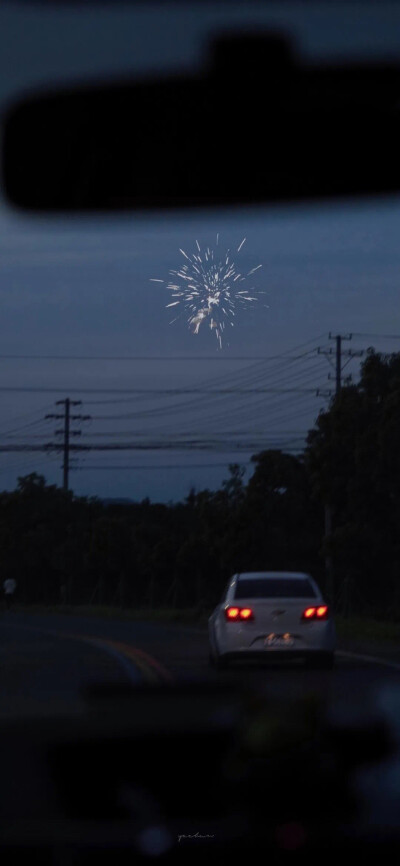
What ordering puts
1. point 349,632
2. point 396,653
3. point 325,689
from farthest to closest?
point 349,632 < point 396,653 < point 325,689

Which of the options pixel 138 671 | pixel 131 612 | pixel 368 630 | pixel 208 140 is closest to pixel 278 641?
Answer: pixel 138 671

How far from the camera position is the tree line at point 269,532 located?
29109 millimetres

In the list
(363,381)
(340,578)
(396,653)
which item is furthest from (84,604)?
(396,653)

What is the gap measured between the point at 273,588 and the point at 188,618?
1358 cm

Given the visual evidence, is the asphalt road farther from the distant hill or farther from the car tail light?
the distant hill

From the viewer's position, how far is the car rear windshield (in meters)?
16.8

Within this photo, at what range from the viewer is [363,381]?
97.9 feet

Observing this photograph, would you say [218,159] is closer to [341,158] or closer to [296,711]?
[341,158]

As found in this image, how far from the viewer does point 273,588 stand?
1717cm

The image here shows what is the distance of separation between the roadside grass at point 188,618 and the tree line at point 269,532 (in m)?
0.45

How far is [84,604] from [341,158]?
134 ft

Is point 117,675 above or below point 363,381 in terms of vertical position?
below

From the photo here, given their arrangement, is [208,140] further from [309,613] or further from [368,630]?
[368,630]

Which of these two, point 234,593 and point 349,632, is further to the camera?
point 349,632
